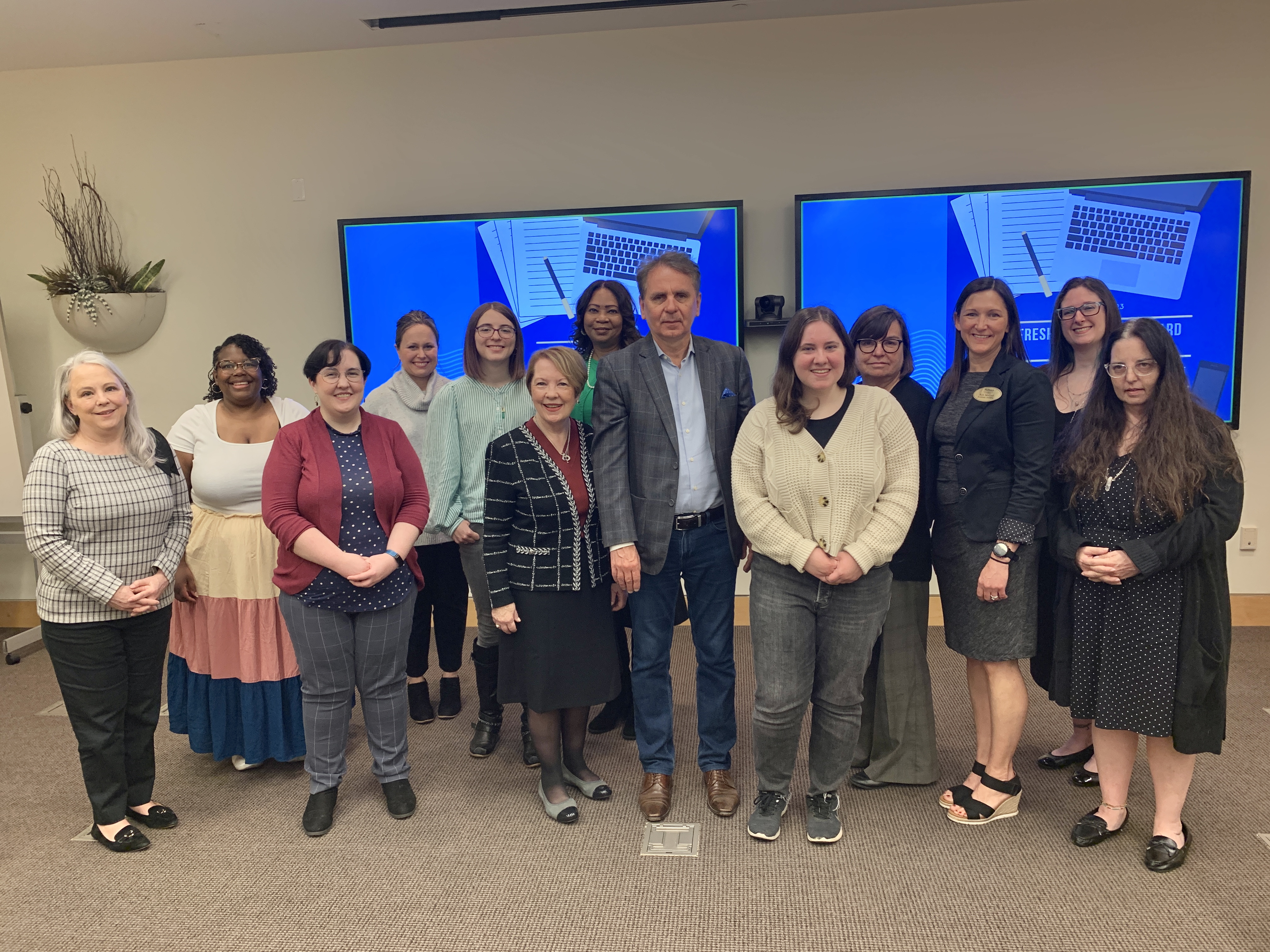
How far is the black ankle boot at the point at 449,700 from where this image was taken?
10.8 feet

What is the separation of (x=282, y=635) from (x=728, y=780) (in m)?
1.53

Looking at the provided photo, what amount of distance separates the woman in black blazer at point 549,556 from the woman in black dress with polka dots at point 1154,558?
131 cm

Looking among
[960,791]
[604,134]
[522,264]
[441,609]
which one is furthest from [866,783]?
[604,134]

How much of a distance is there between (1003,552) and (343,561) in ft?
5.99

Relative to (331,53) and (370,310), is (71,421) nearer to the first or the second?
(370,310)

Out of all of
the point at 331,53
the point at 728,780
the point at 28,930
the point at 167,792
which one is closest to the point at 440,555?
the point at 167,792

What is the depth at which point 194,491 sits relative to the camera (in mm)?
2672

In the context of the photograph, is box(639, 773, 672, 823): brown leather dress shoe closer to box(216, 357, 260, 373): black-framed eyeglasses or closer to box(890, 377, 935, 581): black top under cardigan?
box(890, 377, 935, 581): black top under cardigan

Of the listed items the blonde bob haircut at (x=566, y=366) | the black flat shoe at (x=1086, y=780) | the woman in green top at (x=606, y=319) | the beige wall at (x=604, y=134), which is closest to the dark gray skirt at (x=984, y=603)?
the black flat shoe at (x=1086, y=780)

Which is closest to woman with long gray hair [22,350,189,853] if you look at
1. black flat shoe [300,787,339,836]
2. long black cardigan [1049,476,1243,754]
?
black flat shoe [300,787,339,836]

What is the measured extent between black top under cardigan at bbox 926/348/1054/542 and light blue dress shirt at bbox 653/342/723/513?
702 mm

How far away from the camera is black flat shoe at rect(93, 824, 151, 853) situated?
2.34m

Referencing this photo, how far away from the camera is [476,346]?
2791 mm

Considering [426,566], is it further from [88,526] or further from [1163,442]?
[1163,442]
